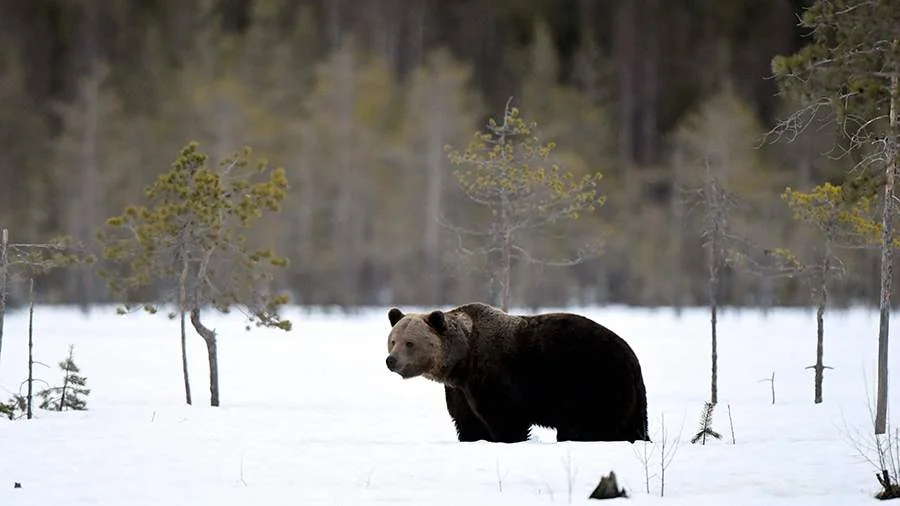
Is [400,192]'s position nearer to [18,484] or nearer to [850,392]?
[850,392]

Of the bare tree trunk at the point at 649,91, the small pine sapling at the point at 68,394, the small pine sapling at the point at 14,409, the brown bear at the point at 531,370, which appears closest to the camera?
the brown bear at the point at 531,370

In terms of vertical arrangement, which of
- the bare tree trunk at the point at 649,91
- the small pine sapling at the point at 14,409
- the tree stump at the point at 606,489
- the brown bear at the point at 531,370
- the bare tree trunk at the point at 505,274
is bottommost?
the small pine sapling at the point at 14,409

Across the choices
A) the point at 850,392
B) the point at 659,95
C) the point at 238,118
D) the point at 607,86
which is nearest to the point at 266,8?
the point at 238,118

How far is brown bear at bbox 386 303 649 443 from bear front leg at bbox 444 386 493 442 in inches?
0.7

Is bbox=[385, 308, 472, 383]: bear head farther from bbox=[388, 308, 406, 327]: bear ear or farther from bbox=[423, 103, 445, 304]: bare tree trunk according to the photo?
bbox=[423, 103, 445, 304]: bare tree trunk

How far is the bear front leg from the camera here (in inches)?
511

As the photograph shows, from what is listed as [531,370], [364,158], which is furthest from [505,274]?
[364,158]

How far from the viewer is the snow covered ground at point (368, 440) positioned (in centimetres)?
1011

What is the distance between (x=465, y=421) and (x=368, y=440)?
1967 millimetres

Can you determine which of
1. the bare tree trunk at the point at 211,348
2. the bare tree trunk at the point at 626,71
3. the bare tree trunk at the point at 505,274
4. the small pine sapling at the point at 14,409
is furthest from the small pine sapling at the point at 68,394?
the bare tree trunk at the point at 626,71

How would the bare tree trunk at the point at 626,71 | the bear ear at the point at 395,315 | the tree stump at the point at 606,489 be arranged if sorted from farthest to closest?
the bare tree trunk at the point at 626,71 < the bear ear at the point at 395,315 < the tree stump at the point at 606,489

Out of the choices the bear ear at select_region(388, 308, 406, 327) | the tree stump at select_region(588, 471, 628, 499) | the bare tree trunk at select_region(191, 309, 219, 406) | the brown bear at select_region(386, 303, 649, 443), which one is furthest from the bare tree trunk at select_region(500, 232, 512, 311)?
the tree stump at select_region(588, 471, 628, 499)

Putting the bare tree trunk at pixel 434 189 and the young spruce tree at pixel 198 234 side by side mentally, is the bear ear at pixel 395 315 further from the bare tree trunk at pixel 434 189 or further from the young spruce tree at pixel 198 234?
the bare tree trunk at pixel 434 189

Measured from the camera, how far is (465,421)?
13.1 m
